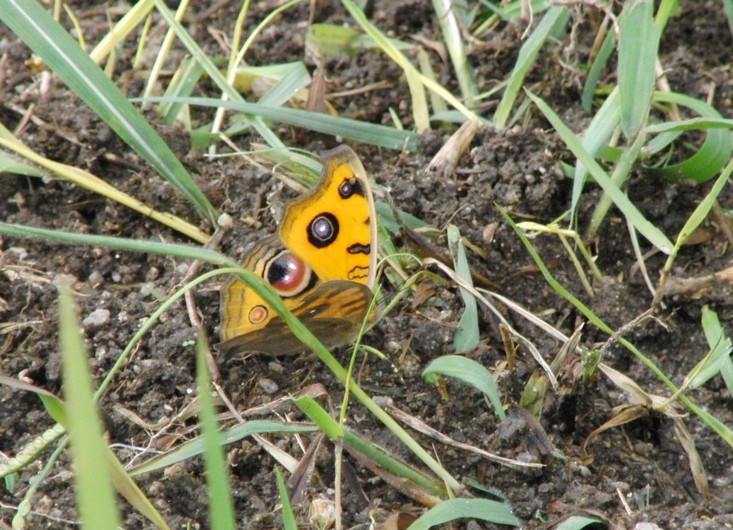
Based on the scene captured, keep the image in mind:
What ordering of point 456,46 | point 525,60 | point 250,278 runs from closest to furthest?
point 250,278, point 525,60, point 456,46

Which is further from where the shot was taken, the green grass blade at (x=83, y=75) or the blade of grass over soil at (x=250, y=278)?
the green grass blade at (x=83, y=75)

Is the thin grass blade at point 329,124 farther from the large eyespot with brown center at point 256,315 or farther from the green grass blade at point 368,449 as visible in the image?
the green grass blade at point 368,449

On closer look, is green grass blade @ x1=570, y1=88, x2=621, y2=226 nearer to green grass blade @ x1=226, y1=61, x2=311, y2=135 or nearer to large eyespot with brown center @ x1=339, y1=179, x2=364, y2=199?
large eyespot with brown center @ x1=339, y1=179, x2=364, y2=199

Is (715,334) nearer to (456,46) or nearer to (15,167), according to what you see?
(456,46)

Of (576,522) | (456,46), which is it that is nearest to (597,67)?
(456,46)

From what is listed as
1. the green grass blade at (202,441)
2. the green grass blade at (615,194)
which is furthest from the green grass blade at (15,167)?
the green grass blade at (615,194)

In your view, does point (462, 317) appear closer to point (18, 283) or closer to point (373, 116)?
point (373, 116)
